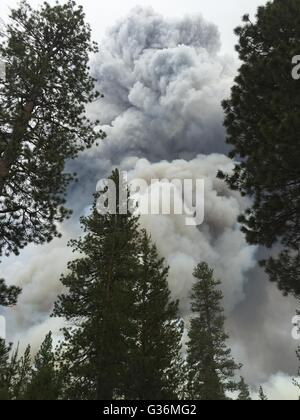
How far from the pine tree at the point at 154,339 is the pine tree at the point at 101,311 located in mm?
712

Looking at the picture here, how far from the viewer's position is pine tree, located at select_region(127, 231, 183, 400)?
17.1 m

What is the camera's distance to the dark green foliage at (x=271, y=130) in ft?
32.3

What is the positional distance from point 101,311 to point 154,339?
3.25 meters

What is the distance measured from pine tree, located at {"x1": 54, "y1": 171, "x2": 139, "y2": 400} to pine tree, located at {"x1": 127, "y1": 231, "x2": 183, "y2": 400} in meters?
0.71

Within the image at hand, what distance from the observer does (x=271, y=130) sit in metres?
9.65

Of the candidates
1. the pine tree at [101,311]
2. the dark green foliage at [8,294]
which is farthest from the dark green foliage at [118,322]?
the dark green foliage at [8,294]

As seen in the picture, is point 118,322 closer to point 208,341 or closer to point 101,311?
point 101,311

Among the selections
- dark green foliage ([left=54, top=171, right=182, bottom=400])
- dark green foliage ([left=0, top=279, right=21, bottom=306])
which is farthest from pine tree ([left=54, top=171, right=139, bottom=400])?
dark green foliage ([left=0, top=279, right=21, bottom=306])

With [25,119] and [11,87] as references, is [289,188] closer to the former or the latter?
[25,119]

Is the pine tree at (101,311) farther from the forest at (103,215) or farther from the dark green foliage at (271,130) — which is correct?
the dark green foliage at (271,130)

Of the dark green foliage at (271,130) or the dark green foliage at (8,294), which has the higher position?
the dark green foliage at (271,130)

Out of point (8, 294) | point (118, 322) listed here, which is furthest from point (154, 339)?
point (8, 294)

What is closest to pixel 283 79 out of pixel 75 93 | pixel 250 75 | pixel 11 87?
pixel 250 75

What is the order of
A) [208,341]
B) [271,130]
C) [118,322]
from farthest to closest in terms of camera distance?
[208,341] < [118,322] < [271,130]
